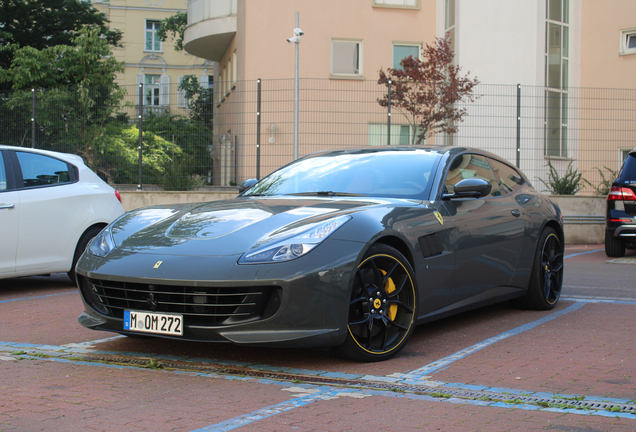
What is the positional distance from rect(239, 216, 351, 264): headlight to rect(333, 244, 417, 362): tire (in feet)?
1.06

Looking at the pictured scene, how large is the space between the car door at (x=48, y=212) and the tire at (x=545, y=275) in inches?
183

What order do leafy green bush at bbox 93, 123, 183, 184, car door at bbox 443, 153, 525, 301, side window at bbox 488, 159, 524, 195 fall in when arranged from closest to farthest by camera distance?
car door at bbox 443, 153, 525, 301 → side window at bbox 488, 159, 524, 195 → leafy green bush at bbox 93, 123, 183, 184

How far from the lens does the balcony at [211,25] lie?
26109mm

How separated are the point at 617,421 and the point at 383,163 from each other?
9.19 feet

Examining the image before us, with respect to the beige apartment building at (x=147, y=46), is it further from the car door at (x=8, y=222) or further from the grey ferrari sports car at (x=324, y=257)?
the grey ferrari sports car at (x=324, y=257)

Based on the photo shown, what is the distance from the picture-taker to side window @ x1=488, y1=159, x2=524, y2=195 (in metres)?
6.23

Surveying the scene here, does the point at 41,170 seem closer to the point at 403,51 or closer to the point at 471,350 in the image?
A: the point at 471,350

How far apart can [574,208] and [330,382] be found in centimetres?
1178

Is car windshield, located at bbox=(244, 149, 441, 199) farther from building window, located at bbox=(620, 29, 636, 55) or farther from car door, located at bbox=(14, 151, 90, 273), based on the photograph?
building window, located at bbox=(620, 29, 636, 55)

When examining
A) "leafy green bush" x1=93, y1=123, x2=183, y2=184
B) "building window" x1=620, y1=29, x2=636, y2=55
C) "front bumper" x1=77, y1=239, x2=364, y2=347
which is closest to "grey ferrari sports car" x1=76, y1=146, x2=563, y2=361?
"front bumper" x1=77, y1=239, x2=364, y2=347

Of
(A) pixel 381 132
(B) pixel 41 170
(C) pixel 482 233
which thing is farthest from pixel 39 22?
(C) pixel 482 233

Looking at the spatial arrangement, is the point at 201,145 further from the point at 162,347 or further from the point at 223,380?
the point at 223,380

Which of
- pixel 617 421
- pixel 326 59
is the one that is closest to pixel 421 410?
pixel 617 421

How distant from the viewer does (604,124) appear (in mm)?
14297
